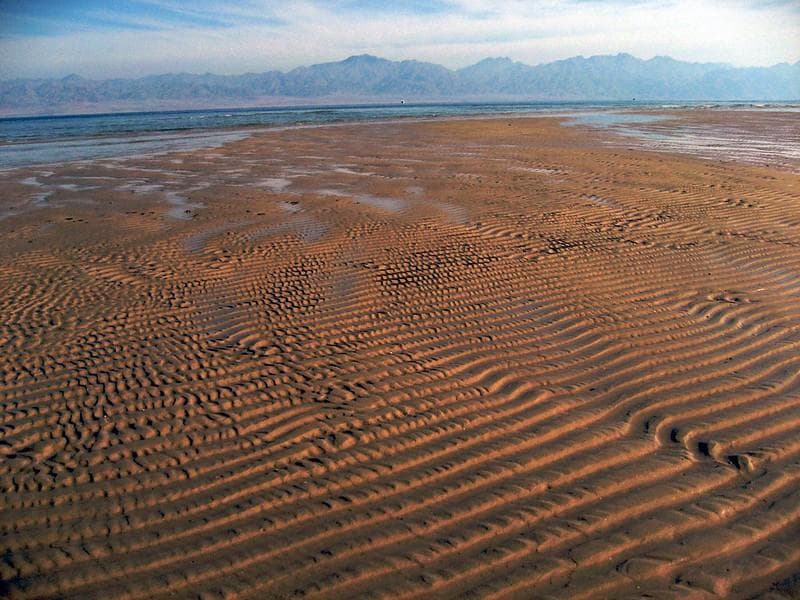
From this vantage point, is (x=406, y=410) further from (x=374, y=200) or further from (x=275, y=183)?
(x=275, y=183)

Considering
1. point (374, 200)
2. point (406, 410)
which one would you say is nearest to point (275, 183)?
point (374, 200)

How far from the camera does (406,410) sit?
14.6 feet

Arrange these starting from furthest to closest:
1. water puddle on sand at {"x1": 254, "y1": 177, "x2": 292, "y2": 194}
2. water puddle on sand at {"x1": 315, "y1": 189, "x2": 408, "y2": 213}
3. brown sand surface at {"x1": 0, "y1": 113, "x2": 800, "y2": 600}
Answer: water puddle on sand at {"x1": 254, "y1": 177, "x2": 292, "y2": 194} < water puddle on sand at {"x1": 315, "y1": 189, "x2": 408, "y2": 213} < brown sand surface at {"x1": 0, "y1": 113, "x2": 800, "y2": 600}

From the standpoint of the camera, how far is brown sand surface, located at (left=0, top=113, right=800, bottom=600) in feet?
9.87

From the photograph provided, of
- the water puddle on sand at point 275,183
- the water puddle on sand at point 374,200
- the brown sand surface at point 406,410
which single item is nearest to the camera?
the brown sand surface at point 406,410

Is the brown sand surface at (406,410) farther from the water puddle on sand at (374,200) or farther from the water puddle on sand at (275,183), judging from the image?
the water puddle on sand at (275,183)

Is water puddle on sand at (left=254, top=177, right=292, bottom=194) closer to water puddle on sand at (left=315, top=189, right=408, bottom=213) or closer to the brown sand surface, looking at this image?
water puddle on sand at (left=315, top=189, right=408, bottom=213)

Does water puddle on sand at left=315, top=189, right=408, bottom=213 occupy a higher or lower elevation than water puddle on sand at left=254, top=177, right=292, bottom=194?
lower

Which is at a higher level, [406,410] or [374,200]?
[374,200]

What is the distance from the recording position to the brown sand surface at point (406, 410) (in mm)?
3008

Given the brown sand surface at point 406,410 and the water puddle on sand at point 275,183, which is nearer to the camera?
the brown sand surface at point 406,410

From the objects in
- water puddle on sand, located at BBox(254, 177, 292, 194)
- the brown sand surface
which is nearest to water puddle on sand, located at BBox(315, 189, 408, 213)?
water puddle on sand, located at BBox(254, 177, 292, 194)

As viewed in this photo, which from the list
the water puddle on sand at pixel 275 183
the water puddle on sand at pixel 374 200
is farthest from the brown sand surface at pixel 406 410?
the water puddle on sand at pixel 275 183

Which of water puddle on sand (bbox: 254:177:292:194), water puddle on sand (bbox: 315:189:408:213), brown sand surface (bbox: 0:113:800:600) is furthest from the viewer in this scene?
water puddle on sand (bbox: 254:177:292:194)
